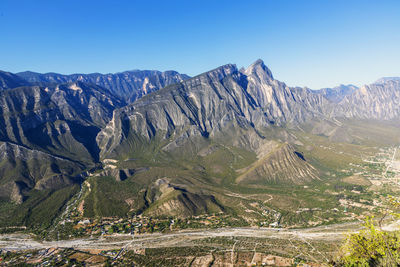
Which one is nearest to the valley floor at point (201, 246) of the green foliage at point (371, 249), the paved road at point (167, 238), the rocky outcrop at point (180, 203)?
the paved road at point (167, 238)

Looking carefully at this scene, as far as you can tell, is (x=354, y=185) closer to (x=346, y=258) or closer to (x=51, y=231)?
(x=346, y=258)

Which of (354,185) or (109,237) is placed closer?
(109,237)

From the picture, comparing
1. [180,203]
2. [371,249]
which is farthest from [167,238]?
[371,249]

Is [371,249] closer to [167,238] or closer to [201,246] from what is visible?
[201,246]

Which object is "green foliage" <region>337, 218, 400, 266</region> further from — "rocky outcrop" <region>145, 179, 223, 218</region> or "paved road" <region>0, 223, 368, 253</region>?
"rocky outcrop" <region>145, 179, 223, 218</region>

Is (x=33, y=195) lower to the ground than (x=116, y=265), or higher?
higher

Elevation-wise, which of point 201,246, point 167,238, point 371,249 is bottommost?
point 201,246

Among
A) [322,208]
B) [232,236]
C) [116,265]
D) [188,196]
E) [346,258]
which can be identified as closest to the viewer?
[346,258]

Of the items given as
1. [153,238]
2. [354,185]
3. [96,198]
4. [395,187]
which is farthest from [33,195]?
[395,187]

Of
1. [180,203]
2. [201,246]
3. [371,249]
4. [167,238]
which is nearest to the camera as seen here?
[371,249]

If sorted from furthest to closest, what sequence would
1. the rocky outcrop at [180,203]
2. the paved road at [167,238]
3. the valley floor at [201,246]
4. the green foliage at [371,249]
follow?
1. the rocky outcrop at [180,203]
2. the paved road at [167,238]
3. the valley floor at [201,246]
4. the green foliage at [371,249]

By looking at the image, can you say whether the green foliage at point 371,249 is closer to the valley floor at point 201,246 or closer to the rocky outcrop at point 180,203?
the valley floor at point 201,246
